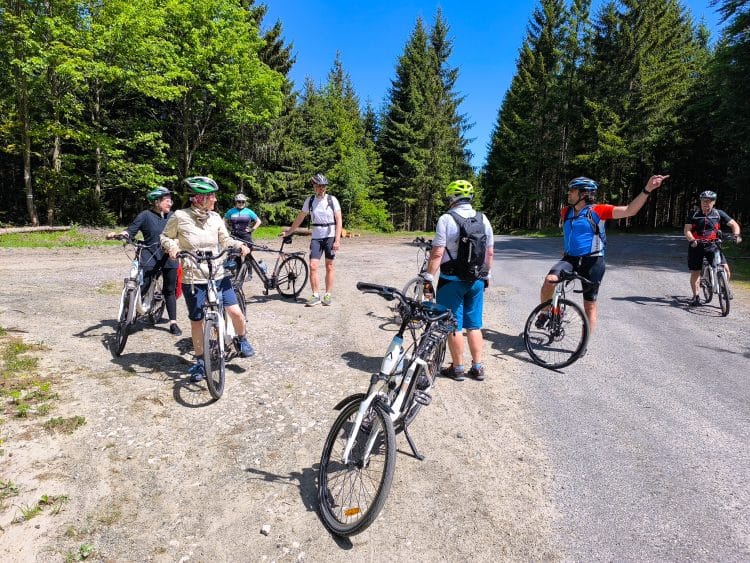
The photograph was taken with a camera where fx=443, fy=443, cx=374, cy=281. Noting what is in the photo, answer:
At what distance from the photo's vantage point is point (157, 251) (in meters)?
6.15

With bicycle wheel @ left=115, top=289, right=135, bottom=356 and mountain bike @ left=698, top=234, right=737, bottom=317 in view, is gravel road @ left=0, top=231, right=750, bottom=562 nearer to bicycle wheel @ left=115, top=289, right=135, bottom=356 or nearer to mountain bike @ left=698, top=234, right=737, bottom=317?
bicycle wheel @ left=115, top=289, right=135, bottom=356

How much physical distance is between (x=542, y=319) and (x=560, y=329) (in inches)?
9.7

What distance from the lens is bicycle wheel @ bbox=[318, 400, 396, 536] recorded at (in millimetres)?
2693

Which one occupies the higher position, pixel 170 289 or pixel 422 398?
pixel 170 289

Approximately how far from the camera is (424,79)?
120 feet

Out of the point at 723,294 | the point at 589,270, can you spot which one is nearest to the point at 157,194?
the point at 589,270

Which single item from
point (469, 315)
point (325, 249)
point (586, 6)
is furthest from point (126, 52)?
point (586, 6)

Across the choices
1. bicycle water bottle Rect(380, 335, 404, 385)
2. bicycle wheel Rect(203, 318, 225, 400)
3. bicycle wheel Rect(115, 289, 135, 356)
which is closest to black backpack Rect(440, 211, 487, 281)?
bicycle water bottle Rect(380, 335, 404, 385)

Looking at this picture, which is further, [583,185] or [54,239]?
[54,239]

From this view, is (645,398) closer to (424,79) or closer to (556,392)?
(556,392)

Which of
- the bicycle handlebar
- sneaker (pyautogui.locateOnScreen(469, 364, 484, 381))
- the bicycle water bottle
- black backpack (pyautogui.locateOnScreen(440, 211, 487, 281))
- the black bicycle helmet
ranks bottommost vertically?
sneaker (pyautogui.locateOnScreen(469, 364, 484, 381))

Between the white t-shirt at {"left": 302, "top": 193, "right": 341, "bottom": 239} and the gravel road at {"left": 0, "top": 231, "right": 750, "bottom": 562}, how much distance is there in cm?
194

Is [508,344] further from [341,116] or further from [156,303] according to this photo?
[341,116]

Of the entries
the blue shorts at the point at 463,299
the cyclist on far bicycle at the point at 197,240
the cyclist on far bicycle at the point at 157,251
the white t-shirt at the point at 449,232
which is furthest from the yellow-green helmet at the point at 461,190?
the cyclist on far bicycle at the point at 157,251
